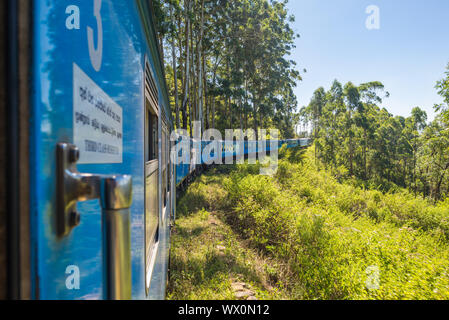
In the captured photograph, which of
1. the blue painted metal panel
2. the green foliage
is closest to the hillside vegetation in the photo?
the blue painted metal panel

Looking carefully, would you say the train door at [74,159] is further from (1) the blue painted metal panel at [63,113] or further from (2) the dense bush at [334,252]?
(2) the dense bush at [334,252]

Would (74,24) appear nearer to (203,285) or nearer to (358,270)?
(203,285)

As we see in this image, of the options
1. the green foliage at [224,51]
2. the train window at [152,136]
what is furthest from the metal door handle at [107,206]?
the green foliage at [224,51]

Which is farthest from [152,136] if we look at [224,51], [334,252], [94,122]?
[224,51]

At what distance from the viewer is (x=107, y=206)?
1.48ft

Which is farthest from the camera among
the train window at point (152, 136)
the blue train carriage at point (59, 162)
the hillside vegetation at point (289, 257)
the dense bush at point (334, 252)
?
the hillside vegetation at point (289, 257)

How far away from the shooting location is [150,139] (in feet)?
7.51

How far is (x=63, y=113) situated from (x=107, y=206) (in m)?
0.21

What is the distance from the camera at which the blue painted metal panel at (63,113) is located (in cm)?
39

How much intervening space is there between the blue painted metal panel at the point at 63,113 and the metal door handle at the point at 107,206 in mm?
16

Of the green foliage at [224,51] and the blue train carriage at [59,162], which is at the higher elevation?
the green foliage at [224,51]

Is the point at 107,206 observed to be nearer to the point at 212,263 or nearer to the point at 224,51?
the point at 212,263
